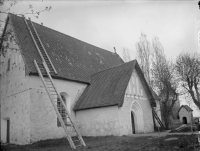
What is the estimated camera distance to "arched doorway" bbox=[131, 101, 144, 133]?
17266 millimetres

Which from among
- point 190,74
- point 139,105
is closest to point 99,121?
point 139,105

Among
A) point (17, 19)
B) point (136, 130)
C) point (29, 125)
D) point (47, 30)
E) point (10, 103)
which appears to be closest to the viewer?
point (29, 125)

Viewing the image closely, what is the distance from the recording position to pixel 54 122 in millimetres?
14992

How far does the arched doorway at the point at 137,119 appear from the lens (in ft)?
56.6

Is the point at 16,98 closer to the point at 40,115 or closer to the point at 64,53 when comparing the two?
the point at 40,115

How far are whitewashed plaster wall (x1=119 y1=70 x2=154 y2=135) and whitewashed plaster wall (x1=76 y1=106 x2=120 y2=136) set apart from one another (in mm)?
501

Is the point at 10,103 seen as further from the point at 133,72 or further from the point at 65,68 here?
the point at 133,72

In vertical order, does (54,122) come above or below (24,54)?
below

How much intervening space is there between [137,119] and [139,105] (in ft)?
3.89

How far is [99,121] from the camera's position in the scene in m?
15.5

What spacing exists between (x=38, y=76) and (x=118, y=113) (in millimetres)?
6279

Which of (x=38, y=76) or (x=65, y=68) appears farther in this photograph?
(x=65, y=68)

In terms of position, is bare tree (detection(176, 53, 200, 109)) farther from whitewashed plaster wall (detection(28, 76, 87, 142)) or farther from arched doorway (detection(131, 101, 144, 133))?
whitewashed plaster wall (detection(28, 76, 87, 142))

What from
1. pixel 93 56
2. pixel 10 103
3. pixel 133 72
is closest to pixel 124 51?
pixel 93 56
